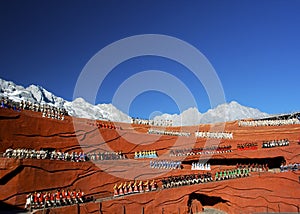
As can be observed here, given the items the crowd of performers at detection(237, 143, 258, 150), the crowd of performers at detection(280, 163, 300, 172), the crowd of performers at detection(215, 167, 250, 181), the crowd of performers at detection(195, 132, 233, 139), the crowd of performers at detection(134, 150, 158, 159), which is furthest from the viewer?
the crowd of performers at detection(195, 132, 233, 139)

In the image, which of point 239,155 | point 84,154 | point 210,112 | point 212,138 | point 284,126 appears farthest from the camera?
point 210,112

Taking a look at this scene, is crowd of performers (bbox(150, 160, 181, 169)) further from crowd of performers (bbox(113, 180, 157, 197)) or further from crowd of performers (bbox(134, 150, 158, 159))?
crowd of performers (bbox(113, 180, 157, 197))

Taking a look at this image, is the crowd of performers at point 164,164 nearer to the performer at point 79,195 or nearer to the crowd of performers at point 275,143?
the performer at point 79,195

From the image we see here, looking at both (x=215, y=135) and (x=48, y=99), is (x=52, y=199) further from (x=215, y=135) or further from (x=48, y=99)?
(x=48, y=99)

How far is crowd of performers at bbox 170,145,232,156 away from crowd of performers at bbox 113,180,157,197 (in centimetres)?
709

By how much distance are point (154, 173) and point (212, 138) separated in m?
9.30

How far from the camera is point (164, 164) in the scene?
1007 inches

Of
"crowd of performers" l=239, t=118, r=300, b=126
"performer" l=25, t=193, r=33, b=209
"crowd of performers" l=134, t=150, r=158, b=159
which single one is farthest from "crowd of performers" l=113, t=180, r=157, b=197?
"crowd of performers" l=239, t=118, r=300, b=126

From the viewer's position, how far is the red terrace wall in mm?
16359

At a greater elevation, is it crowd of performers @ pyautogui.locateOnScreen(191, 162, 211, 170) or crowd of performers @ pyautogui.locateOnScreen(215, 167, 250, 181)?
crowd of performers @ pyautogui.locateOnScreen(191, 162, 211, 170)

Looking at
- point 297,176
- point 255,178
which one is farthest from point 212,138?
point 297,176

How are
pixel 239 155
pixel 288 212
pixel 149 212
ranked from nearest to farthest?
pixel 149 212 → pixel 288 212 → pixel 239 155

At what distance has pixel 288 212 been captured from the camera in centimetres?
2389

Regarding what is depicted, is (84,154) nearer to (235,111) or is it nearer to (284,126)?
(284,126)
